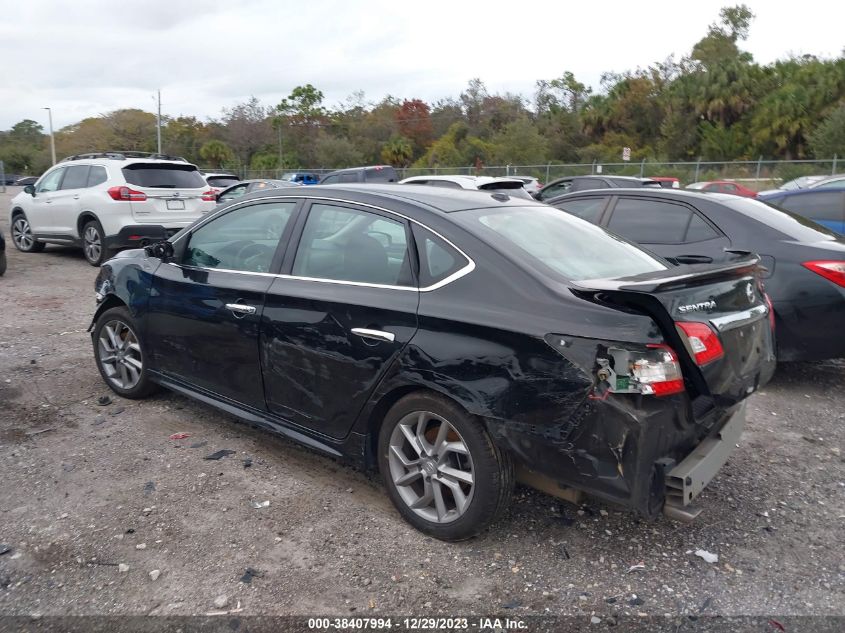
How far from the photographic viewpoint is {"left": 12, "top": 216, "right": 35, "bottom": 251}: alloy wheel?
42.5 ft

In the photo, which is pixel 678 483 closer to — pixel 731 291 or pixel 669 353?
pixel 669 353

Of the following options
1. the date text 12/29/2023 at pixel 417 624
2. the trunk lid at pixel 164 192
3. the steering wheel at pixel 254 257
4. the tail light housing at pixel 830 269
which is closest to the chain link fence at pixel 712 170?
the trunk lid at pixel 164 192

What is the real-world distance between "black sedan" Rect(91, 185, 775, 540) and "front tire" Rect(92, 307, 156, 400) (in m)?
0.57

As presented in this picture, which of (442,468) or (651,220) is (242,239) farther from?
(651,220)

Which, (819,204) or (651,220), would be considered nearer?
(651,220)

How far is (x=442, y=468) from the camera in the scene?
10.9 feet

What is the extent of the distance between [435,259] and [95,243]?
9.68 metres

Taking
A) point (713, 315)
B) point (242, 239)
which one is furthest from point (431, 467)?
point (242, 239)

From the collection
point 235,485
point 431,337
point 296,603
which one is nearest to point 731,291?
point 431,337

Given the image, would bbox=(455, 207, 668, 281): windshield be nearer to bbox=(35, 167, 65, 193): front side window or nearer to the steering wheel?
the steering wheel

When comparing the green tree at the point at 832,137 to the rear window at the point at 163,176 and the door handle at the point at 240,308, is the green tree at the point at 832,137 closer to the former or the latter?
the rear window at the point at 163,176

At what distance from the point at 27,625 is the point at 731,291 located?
3.35 meters

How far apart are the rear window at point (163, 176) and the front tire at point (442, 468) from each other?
29.9 ft

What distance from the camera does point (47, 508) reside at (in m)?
3.69
